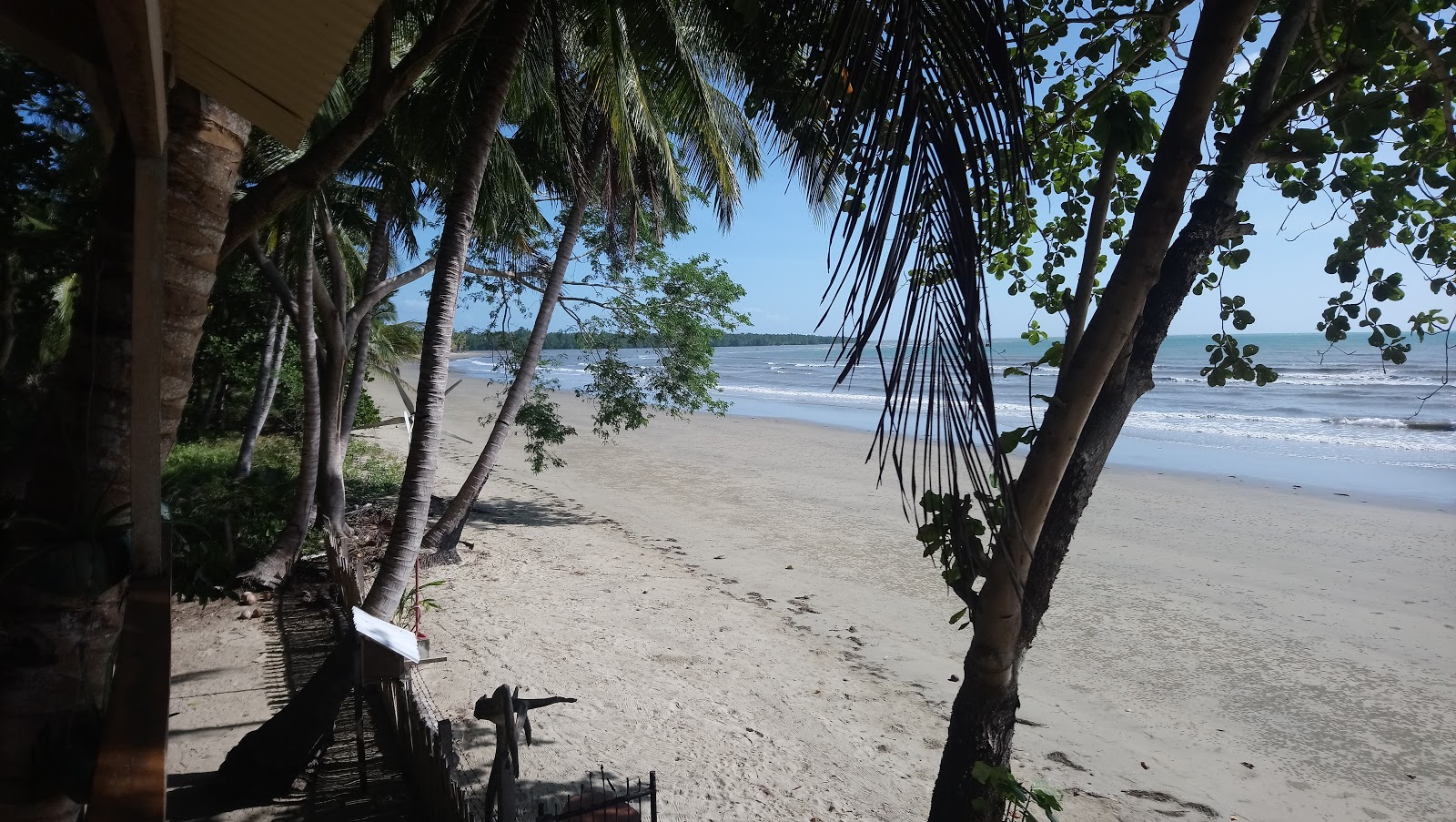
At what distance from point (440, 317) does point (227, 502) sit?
→ 593 cm

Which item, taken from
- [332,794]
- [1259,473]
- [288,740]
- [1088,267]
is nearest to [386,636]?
[288,740]

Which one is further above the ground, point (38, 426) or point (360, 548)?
point (38, 426)

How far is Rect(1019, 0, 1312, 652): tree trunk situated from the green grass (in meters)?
3.85

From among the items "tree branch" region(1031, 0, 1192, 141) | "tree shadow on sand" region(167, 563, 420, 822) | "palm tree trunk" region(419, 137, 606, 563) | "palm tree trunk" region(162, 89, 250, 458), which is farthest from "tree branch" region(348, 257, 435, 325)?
"tree branch" region(1031, 0, 1192, 141)

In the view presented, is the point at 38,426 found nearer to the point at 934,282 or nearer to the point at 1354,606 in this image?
the point at 934,282

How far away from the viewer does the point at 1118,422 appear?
2883 millimetres

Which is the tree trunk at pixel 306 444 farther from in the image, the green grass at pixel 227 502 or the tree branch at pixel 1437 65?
the tree branch at pixel 1437 65

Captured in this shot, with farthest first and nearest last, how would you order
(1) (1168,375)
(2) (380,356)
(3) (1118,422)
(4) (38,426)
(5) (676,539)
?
(1) (1168,375) → (2) (380,356) → (5) (676,539) → (3) (1118,422) → (4) (38,426)

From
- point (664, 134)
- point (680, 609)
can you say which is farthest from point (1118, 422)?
point (664, 134)

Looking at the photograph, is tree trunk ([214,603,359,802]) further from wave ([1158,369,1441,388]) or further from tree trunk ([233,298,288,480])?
wave ([1158,369,1441,388])

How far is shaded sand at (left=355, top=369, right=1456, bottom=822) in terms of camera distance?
5066 mm

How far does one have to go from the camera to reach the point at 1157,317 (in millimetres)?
2846

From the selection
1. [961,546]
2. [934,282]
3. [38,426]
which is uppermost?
[934,282]

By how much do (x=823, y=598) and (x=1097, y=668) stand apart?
280 cm
